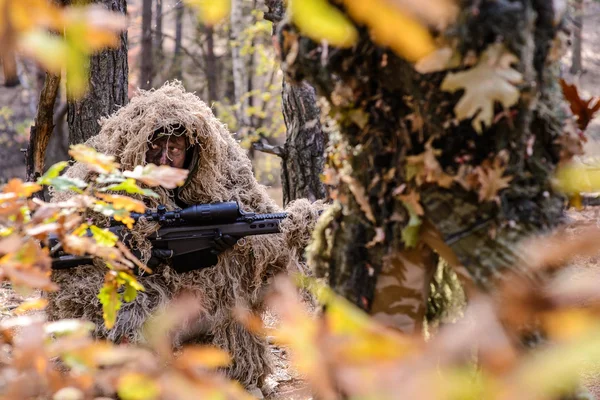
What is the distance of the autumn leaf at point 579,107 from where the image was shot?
7.12 ft

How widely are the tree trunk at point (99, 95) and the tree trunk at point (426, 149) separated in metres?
3.28

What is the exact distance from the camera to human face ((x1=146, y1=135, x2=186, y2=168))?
140 inches

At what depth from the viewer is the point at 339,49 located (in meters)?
1.91

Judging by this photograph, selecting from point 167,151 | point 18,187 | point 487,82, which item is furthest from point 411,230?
point 167,151

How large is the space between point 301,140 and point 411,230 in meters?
2.78

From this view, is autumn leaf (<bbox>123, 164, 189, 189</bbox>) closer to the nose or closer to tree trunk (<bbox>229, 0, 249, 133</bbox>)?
the nose

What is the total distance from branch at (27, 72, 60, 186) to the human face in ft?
5.59

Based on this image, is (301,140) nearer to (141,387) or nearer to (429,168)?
(429,168)

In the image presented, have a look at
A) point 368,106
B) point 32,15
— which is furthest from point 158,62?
point 32,15

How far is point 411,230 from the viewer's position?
1984mm

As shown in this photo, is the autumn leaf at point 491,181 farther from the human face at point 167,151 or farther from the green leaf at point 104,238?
the human face at point 167,151

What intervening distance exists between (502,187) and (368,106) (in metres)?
0.50

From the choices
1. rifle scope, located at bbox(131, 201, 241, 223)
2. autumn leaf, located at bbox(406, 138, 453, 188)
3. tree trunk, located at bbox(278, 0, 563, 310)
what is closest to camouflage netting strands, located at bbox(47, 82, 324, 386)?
rifle scope, located at bbox(131, 201, 241, 223)

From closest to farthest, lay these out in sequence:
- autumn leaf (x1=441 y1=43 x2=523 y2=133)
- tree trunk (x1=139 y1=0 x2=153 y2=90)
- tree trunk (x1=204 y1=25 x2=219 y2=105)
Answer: autumn leaf (x1=441 y1=43 x2=523 y2=133)
tree trunk (x1=139 y1=0 x2=153 y2=90)
tree trunk (x1=204 y1=25 x2=219 y2=105)
